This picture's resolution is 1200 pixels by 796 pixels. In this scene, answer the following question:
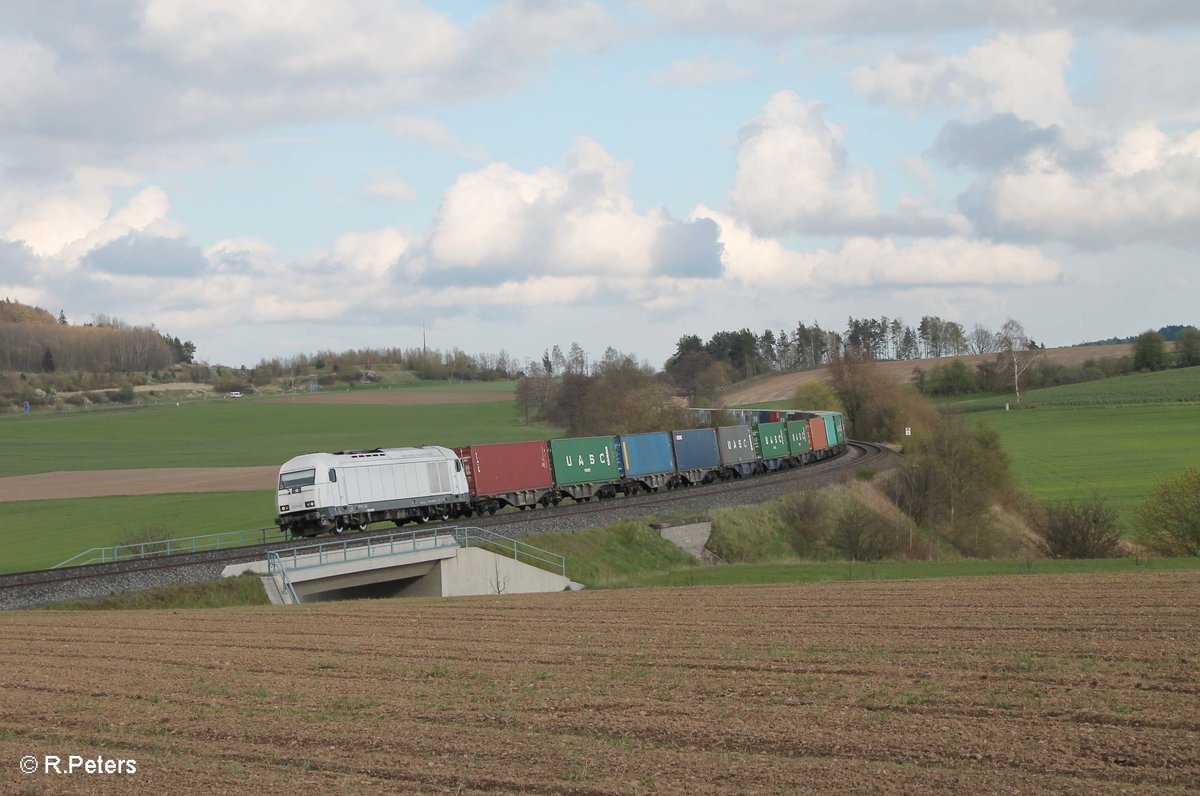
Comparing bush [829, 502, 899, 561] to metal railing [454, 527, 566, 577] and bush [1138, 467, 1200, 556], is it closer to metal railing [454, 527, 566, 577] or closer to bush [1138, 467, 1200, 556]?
bush [1138, 467, 1200, 556]

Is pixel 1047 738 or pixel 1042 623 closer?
pixel 1047 738

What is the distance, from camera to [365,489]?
38.9m

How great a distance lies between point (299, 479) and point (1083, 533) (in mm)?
28274

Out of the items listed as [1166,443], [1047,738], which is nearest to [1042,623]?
[1047,738]

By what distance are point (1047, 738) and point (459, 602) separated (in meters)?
18.4

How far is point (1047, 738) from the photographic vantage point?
35.2ft

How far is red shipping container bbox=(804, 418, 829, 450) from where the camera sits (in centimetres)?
7494

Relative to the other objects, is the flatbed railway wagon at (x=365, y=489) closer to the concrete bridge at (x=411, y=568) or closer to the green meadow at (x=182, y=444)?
the concrete bridge at (x=411, y=568)

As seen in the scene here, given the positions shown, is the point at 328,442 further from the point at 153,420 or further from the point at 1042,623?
the point at 1042,623

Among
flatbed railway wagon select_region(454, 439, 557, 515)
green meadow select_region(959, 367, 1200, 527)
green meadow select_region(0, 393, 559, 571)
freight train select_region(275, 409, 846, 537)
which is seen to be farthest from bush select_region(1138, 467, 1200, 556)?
green meadow select_region(0, 393, 559, 571)

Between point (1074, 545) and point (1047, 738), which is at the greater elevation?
point (1047, 738)

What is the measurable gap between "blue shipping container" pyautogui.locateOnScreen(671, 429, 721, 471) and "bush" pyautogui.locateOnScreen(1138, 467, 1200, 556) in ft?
73.6

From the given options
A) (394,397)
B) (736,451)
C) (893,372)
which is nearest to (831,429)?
(736,451)

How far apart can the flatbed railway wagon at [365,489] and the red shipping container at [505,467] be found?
0.98 m
